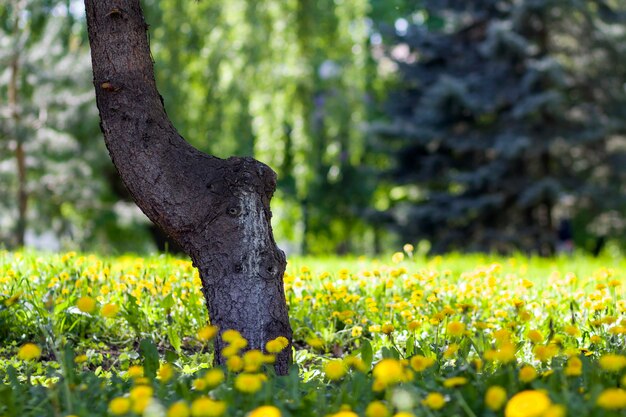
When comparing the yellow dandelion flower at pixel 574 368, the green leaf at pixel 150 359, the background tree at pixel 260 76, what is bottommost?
the green leaf at pixel 150 359

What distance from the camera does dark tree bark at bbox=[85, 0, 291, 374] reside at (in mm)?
3020

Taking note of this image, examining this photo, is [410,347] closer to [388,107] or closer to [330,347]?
[330,347]

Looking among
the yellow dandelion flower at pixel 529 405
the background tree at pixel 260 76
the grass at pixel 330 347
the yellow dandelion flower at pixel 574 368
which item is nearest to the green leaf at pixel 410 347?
the grass at pixel 330 347

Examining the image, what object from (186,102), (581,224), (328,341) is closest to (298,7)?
(186,102)

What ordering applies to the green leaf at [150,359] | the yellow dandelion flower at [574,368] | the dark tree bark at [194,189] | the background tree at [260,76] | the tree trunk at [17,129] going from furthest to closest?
the background tree at [260,76], the tree trunk at [17,129], the dark tree bark at [194,189], the green leaf at [150,359], the yellow dandelion flower at [574,368]

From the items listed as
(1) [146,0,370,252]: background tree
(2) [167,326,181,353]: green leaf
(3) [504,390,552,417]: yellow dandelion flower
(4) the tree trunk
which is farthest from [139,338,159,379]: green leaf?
(1) [146,0,370,252]: background tree

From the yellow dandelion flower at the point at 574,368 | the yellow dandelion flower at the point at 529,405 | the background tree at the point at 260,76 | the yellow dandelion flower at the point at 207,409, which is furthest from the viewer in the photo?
the background tree at the point at 260,76

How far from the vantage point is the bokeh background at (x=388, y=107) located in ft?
33.8

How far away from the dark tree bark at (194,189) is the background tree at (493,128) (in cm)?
776

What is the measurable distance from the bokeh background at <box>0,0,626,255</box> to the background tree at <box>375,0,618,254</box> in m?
0.03

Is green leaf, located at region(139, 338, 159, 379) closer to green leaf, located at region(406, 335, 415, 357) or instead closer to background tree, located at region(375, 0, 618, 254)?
green leaf, located at region(406, 335, 415, 357)

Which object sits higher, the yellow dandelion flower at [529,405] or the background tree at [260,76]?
the background tree at [260,76]

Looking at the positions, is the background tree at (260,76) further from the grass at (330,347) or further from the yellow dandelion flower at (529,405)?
the yellow dandelion flower at (529,405)

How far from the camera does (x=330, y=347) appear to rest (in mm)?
3791
